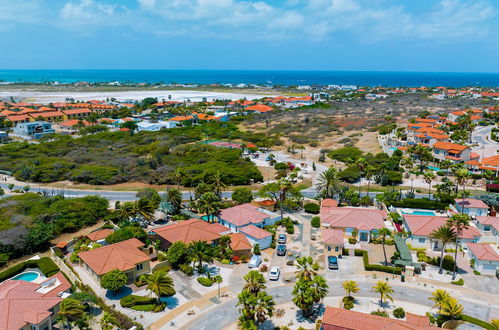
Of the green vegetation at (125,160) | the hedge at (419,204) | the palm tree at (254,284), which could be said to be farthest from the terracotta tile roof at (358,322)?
the green vegetation at (125,160)

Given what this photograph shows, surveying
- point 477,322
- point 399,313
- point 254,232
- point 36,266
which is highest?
point 254,232

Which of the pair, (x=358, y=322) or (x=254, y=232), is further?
(x=254, y=232)

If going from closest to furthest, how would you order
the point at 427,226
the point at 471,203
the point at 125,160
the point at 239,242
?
1. the point at 239,242
2. the point at 427,226
3. the point at 471,203
4. the point at 125,160

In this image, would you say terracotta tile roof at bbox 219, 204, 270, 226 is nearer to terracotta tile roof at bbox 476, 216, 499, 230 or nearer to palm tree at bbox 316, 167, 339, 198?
palm tree at bbox 316, 167, 339, 198

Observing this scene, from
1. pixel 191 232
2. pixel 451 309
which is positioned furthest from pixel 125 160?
pixel 451 309

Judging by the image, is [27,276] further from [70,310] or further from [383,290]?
[383,290]

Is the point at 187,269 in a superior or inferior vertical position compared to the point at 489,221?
inferior
